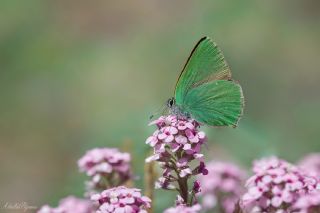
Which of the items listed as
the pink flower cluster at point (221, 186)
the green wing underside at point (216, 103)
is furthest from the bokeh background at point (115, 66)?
the green wing underside at point (216, 103)

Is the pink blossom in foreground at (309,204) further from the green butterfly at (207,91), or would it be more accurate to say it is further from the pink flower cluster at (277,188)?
the green butterfly at (207,91)

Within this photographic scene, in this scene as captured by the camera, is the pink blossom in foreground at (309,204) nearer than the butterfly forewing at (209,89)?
Yes

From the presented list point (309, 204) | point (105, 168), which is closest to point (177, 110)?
point (105, 168)

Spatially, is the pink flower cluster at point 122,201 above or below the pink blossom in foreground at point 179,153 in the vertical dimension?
below

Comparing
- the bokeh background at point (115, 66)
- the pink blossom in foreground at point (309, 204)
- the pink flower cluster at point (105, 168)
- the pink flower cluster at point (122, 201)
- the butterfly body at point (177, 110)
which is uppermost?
the bokeh background at point (115, 66)

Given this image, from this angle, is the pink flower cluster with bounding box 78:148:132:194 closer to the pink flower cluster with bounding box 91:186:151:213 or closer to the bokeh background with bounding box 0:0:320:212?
the pink flower cluster with bounding box 91:186:151:213

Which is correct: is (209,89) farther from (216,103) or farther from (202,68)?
(202,68)

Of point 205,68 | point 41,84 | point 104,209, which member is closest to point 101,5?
point 41,84

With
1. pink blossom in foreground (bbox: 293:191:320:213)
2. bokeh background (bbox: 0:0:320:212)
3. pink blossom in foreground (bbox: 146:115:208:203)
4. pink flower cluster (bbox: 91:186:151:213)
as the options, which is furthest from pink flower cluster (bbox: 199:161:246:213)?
bokeh background (bbox: 0:0:320:212)
